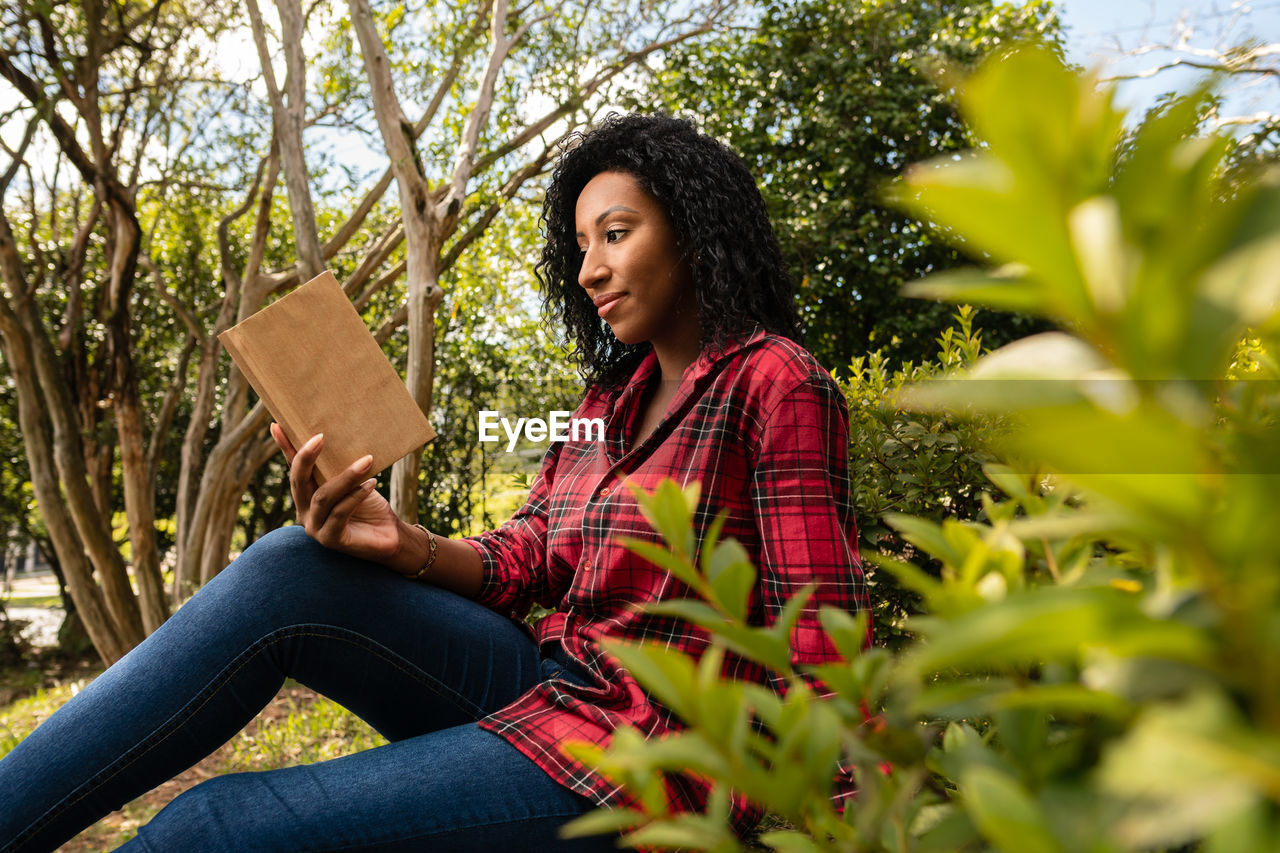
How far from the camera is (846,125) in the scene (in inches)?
257

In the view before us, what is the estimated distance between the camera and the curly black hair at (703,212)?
179cm

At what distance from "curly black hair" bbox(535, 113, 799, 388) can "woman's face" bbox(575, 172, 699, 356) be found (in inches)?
1.5

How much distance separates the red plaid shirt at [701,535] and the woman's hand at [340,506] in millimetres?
272

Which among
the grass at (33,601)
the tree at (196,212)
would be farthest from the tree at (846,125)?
the grass at (33,601)

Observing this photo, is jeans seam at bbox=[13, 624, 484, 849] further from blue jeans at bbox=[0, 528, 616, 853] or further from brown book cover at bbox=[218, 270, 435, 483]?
brown book cover at bbox=[218, 270, 435, 483]

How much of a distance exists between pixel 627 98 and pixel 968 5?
271 cm

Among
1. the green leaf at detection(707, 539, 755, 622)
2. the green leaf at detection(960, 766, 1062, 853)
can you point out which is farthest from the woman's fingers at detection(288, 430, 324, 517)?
the green leaf at detection(960, 766, 1062, 853)

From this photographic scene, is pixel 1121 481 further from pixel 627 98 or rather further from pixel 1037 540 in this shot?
pixel 627 98

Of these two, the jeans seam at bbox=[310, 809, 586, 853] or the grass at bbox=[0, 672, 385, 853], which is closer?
the jeans seam at bbox=[310, 809, 586, 853]

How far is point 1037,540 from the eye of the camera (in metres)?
0.51

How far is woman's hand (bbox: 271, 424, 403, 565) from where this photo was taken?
1489 millimetres

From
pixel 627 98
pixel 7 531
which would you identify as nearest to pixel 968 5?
pixel 627 98

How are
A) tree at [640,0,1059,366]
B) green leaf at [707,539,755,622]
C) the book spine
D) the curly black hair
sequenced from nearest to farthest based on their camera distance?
green leaf at [707,539,755,622] → the book spine → the curly black hair → tree at [640,0,1059,366]

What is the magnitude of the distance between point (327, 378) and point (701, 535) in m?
0.73
